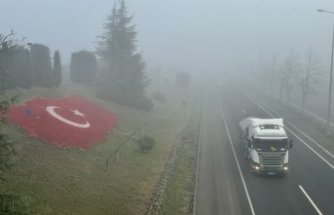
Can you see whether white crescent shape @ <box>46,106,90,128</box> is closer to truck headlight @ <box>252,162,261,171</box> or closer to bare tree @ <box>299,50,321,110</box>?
truck headlight @ <box>252,162,261,171</box>

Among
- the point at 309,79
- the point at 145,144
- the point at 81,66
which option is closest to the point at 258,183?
the point at 145,144

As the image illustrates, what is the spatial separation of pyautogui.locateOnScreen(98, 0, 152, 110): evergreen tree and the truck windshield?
950 inches

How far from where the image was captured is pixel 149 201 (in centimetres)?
2741

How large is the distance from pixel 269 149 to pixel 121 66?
27.1 metres

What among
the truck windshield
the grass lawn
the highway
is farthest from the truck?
the grass lawn

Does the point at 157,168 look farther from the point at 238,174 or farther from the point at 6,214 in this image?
the point at 6,214

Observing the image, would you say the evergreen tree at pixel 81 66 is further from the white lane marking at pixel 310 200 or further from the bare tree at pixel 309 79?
the white lane marking at pixel 310 200

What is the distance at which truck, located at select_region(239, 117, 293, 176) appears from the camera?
33719 mm

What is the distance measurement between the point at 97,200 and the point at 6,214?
34.7 feet

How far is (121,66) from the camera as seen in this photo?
5753 centimetres

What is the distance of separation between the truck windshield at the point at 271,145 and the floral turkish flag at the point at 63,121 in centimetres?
1101

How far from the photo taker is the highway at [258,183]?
27.8m

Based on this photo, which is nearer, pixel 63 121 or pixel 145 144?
pixel 63 121

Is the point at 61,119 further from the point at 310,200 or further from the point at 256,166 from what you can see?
the point at 310,200
